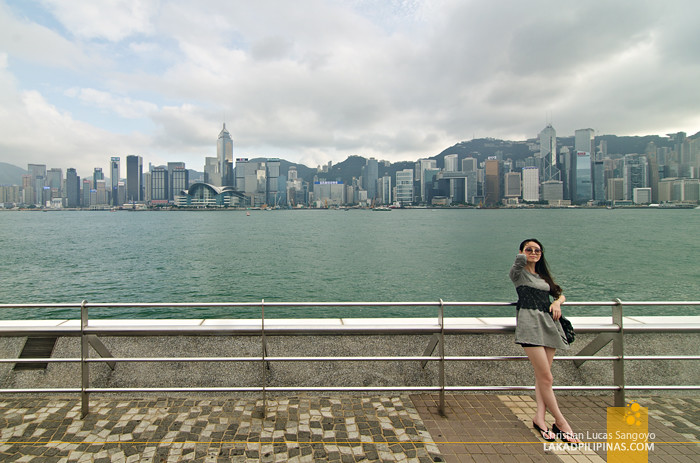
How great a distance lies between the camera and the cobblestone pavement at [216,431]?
10.6ft

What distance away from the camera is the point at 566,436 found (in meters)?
3.38

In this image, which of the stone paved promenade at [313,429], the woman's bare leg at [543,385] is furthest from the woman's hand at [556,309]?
the stone paved promenade at [313,429]

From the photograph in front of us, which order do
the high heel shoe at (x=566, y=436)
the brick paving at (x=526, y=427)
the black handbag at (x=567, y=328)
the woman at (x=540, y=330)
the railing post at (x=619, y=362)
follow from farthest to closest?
the railing post at (x=619, y=362) < the black handbag at (x=567, y=328) < the woman at (x=540, y=330) < the high heel shoe at (x=566, y=436) < the brick paving at (x=526, y=427)

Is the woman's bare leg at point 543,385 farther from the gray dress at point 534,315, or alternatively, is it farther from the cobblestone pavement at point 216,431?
the cobblestone pavement at point 216,431

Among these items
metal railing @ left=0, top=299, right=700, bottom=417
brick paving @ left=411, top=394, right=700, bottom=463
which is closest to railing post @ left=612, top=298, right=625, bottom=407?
metal railing @ left=0, top=299, right=700, bottom=417

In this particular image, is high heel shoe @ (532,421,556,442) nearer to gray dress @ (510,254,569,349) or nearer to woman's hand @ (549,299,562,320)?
gray dress @ (510,254,569,349)

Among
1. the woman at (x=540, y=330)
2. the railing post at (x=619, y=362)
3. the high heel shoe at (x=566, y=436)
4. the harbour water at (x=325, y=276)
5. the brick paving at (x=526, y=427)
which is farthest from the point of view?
the harbour water at (x=325, y=276)

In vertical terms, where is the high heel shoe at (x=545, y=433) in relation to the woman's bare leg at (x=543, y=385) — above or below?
below

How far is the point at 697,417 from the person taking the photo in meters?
3.81

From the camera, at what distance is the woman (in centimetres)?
348

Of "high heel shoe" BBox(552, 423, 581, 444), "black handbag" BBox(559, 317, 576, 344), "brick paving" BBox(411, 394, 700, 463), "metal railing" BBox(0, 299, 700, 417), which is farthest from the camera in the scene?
"metal railing" BBox(0, 299, 700, 417)

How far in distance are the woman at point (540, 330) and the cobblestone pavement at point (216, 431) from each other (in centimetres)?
106

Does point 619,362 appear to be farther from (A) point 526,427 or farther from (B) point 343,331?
(B) point 343,331

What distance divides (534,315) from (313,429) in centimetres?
217
